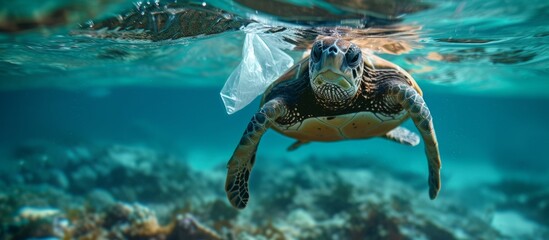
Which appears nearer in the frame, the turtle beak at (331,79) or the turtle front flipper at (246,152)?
the turtle beak at (331,79)

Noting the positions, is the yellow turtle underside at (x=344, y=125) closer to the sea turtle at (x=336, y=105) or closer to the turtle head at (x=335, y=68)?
the sea turtle at (x=336, y=105)

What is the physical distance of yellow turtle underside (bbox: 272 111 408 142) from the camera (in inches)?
175

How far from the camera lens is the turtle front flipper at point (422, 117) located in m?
3.94

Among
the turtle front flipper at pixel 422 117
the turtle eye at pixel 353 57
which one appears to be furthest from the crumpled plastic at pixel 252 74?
the turtle front flipper at pixel 422 117

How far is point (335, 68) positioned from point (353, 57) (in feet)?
0.99

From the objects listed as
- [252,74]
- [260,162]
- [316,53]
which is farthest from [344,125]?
[260,162]

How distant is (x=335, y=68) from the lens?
141 inches

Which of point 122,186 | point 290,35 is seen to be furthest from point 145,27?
point 122,186

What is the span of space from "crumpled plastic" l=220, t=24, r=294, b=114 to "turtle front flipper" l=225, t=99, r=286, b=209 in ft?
3.66

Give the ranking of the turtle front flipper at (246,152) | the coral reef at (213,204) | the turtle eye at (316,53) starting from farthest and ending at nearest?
the coral reef at (213,204)
the turtle front flipper at (246,152)
the turtle eye at (316,53)

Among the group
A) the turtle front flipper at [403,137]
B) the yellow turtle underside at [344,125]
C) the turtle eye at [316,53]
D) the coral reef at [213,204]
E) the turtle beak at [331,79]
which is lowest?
the coral reef at [213,204]

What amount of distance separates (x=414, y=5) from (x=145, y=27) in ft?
15.6

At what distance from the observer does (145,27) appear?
698 cm

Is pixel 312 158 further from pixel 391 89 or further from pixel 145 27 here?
pixel 391 89
